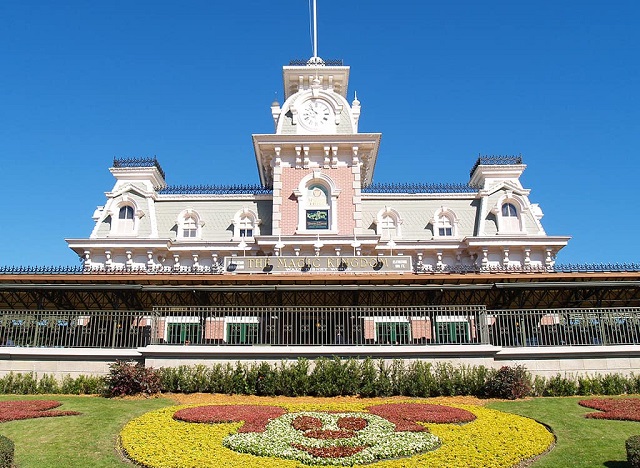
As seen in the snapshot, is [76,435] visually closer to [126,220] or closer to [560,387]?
[560,387]

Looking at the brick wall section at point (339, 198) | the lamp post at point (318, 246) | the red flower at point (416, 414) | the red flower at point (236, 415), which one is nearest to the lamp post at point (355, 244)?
the brick wall section at point (339, 198)

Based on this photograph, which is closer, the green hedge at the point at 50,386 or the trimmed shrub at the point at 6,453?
the trimmed shrub at the point at 6,453

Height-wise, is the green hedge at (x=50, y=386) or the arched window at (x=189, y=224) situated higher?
the arched window at (x=189, y=224)

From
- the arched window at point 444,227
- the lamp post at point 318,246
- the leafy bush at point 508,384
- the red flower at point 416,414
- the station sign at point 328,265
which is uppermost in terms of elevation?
the arched window at point 444,227

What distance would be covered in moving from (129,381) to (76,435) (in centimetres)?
475

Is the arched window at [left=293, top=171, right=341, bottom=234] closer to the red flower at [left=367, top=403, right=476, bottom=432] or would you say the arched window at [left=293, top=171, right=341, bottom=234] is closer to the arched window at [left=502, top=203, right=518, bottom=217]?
the arched window at [left=502, top=203, right=518, bottom=217]

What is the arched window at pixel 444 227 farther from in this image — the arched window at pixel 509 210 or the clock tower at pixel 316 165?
the clock tower at pixel 316 165

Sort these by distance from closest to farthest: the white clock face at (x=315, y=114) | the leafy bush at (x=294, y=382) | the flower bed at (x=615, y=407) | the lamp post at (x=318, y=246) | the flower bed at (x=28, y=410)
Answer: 1. the flower bed at (x=28, y=410)
2. the flower bed at (x=615, y=407)
3. the leafy bush at (x=294, y=382)
4. the lamp post at (x=318, y=246)
5. the white clock face at (x=315, y=114)

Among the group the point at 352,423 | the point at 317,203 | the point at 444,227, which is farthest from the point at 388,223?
the point at 352,423

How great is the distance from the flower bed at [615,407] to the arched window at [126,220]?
28.1m

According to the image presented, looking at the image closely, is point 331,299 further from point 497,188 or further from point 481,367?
point 497,188

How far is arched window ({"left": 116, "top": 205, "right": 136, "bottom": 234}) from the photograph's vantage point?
3425 centimetres

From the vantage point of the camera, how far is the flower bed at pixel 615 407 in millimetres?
13438

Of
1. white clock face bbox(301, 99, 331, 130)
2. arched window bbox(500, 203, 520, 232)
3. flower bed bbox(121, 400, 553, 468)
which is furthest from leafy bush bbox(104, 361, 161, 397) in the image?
arched window bbox(500, 203, 520, 232)
